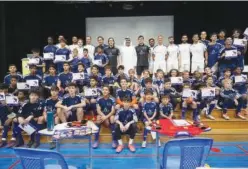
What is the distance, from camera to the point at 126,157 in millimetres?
6480

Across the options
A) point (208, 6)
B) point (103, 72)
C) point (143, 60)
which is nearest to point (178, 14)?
point (208, 6)

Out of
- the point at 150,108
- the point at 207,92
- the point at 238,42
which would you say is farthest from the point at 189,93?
the point at 238,42

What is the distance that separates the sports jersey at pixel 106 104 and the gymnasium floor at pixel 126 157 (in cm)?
87

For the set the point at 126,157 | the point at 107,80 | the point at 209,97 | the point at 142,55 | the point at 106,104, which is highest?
the point at 142,55

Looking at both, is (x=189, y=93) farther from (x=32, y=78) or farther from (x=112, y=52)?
(x=32, y=78)

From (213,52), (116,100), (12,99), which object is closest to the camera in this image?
(12,99)

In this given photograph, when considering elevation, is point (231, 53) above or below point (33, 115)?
above

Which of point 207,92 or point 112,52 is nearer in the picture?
point 207,92

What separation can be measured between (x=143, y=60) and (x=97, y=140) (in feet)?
12.9

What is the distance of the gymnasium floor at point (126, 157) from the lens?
5976 millimetres

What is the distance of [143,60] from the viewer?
10242 mm

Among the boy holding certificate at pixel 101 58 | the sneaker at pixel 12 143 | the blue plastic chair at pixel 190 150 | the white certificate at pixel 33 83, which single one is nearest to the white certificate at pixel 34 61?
the white certificate at pixel 33 83

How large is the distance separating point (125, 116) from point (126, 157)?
106cm

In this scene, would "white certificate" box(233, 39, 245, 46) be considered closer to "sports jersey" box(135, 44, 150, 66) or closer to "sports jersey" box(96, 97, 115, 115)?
"sports jersey" box(135, 44, 150, 66)
